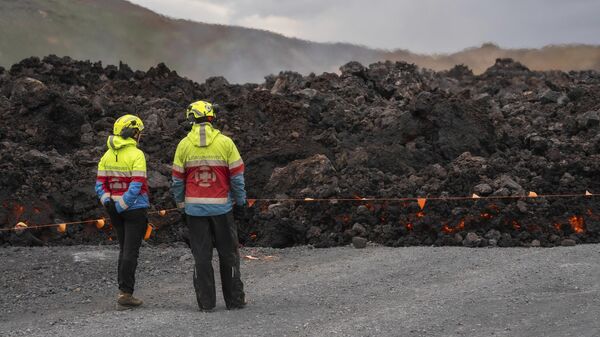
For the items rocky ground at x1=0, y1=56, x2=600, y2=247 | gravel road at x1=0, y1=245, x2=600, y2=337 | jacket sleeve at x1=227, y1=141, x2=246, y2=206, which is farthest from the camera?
rocky ground at x1=0, y1=56, x2=600, y2=247

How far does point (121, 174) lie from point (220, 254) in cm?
131

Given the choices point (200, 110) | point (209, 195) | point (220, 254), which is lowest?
point (220, 254)

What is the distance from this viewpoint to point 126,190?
340 inches

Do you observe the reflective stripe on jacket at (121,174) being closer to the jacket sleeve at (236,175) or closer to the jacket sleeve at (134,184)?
the jacket sleeve at (134,184)

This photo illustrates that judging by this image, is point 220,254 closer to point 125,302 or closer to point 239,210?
point 239,210

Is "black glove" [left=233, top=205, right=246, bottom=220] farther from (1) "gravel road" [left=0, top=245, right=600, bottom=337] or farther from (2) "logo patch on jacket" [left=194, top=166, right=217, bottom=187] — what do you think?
(1) "gravel road" [left=0, top=245, right=600, bottom=337]

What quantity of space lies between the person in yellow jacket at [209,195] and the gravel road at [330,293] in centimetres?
31

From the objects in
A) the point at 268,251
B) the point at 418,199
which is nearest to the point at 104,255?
the point at 268,251

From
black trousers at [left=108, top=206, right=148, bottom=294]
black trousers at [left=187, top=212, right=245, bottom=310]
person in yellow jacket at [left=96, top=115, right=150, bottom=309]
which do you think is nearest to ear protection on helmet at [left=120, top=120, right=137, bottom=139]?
person in yellow jacket at [left=96, top=115, right=150, bottom=309]

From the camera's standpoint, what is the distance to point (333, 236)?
12.0 meters

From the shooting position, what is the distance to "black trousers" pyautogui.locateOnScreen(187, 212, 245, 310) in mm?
8484

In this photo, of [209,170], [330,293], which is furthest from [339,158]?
[209,170]

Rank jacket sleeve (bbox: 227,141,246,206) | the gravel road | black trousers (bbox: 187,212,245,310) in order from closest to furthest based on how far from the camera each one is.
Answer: the gravel road, jacket sleeve (bbox: 227,141,246,206), black trousers (bbox: 187,212,245,310)

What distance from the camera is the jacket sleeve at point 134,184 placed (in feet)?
27.7
